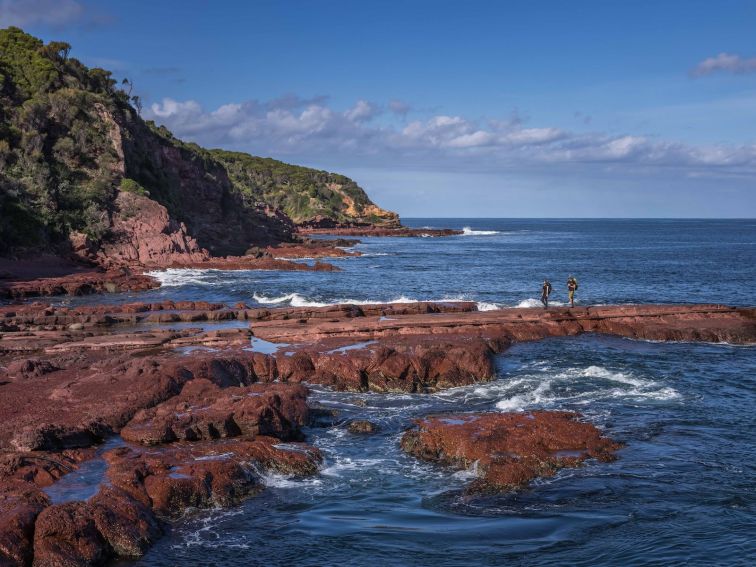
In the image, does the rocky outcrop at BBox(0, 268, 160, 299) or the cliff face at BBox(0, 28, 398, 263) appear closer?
the rocky outcrop at BBox(0, 268, 160, 299)

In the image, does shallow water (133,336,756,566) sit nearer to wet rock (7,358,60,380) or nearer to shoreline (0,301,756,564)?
shoreline (0,301,756,564)

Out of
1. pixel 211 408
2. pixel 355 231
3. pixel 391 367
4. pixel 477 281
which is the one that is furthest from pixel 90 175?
pixel 355 231

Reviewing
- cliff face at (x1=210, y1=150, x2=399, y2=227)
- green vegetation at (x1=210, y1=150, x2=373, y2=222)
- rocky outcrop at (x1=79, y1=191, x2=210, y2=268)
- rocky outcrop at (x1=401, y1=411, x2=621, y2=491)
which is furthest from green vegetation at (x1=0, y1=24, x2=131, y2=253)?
green vegetation at (x1=210, y1=150, x2=373, y2=222)

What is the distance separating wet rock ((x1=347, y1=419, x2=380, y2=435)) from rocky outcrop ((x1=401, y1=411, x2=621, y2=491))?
127 cm

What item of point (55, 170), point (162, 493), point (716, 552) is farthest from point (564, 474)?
point (55, 170)

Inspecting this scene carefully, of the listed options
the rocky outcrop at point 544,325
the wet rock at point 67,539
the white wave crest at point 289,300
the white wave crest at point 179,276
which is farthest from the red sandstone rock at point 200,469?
the white wave crest at point 179,276

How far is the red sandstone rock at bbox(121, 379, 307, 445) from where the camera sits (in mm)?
16922

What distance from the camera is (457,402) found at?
71.6ft

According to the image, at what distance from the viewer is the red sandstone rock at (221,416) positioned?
16922mm

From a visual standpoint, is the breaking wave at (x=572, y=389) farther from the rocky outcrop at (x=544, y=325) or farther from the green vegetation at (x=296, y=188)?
the green vegetation at (x=296, y=188)

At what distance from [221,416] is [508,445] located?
23.2 feet

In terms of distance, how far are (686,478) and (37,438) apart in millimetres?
14548

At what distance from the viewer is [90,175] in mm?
68562

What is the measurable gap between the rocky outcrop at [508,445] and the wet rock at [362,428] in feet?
4.15
